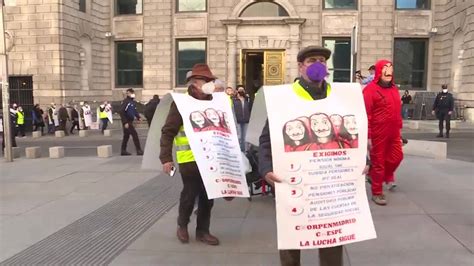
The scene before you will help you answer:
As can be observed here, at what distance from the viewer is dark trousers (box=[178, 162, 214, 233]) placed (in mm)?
5078

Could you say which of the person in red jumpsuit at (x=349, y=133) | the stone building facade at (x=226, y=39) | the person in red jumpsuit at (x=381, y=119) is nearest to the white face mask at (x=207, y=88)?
the person in red jumpsuit at (x=349, y=133)

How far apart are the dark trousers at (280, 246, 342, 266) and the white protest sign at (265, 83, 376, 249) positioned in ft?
0.59

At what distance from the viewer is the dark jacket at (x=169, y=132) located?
4965 millimetres

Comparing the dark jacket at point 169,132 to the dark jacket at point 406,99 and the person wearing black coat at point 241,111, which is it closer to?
the person wearing black coat at point 241,111

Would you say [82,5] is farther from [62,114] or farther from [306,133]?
[306,133]

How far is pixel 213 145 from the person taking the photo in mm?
5066

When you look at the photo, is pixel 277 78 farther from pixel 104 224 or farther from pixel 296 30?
pixel 104 224

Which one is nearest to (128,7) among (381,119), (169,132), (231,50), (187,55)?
(187,55)

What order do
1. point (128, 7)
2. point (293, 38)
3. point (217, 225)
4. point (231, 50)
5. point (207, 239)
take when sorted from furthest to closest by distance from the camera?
point (128, 7), point (231, 50), point (293, 38), point (217, 225), point (207, 239)

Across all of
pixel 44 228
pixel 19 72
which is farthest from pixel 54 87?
pixel 44 228

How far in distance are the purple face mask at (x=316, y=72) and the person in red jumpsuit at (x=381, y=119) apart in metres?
3.35

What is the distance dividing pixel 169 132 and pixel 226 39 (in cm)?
2270

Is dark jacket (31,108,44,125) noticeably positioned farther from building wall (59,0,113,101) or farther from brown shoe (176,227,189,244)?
brown shoe (176,227,189,244)

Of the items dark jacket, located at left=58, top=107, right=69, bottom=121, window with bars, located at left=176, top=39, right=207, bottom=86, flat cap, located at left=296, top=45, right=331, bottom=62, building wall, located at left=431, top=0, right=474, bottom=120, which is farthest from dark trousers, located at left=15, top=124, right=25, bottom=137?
flat cap, located at left=296, top=45, right=331, bottom=62
